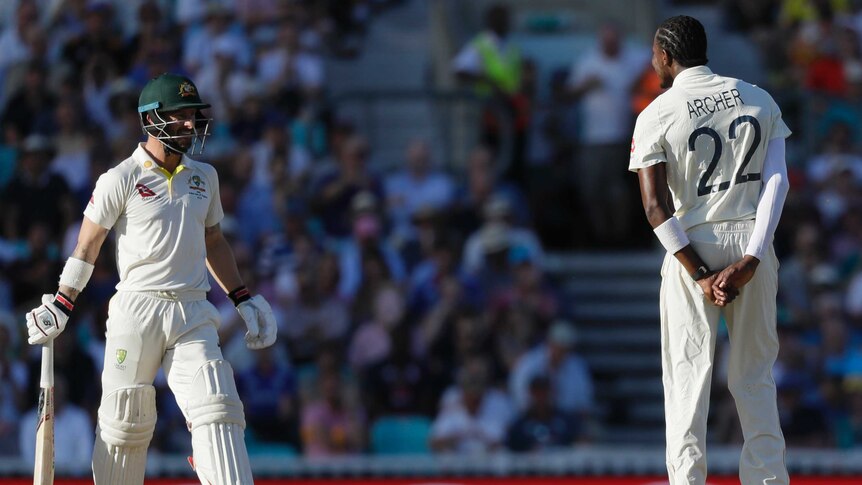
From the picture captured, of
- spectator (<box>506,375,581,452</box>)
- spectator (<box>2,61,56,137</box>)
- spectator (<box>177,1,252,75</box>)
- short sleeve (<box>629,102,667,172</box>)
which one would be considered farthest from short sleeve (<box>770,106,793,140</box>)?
spectator (<box>2,61,56,137</box>)

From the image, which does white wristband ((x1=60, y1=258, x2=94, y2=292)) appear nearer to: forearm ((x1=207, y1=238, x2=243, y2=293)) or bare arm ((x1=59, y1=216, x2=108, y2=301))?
bare arm ((x1=59, y1=216, x2=108, y2=301))

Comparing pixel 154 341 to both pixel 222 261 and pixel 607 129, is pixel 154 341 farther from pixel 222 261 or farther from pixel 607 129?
pixel 607 129

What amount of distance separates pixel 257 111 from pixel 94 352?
2.41 metres

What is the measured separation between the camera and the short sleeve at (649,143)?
5.24 meters

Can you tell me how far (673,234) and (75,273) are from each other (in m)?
2.35

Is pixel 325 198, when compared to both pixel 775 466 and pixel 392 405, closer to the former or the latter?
pixel 392 405

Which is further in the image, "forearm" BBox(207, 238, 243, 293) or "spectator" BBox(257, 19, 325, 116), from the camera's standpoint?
"spectator" BBox(257, 19, 325, 116)

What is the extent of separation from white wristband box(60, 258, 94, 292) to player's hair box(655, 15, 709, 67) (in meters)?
2.41

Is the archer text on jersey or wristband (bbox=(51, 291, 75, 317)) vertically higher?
the archer text on jersey

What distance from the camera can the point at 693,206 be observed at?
17.5ft

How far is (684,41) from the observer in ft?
17.5

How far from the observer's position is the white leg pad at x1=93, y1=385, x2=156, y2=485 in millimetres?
5727

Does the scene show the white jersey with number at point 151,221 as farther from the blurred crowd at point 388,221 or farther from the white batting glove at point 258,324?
the blurred crowd at point 388,221

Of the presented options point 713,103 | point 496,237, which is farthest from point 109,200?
point 496,237
